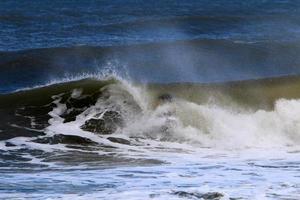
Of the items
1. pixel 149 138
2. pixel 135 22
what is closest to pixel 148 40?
pixel 135 22

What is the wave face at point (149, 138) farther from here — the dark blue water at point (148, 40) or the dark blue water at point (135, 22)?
the dark blue water at point (135, 22)

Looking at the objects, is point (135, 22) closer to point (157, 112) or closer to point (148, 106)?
point (148, 106)

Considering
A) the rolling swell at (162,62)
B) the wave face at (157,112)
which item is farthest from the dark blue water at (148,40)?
the wave face at (157,112)

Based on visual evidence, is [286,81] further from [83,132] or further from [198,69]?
[83,132]

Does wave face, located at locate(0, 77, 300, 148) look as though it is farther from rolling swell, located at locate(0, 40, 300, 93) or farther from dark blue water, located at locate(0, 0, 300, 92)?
dark blue water, located at locate(0, 0, 300, 92)

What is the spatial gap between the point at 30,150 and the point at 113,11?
17.7m

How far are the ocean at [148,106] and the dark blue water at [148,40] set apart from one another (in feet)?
0.17

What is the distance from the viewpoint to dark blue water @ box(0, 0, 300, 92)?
19.7 m

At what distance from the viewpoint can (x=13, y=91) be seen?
672 inches

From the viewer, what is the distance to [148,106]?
48.4ft

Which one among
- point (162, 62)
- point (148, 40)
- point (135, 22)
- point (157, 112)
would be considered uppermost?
point (135, 22)

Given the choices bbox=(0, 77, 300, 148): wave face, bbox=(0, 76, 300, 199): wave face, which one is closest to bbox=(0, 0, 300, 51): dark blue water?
bbox=(0, 77, 300, 148): wave face

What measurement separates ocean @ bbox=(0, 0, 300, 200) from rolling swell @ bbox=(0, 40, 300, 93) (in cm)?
4

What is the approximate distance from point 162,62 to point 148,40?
3215 millimetres
